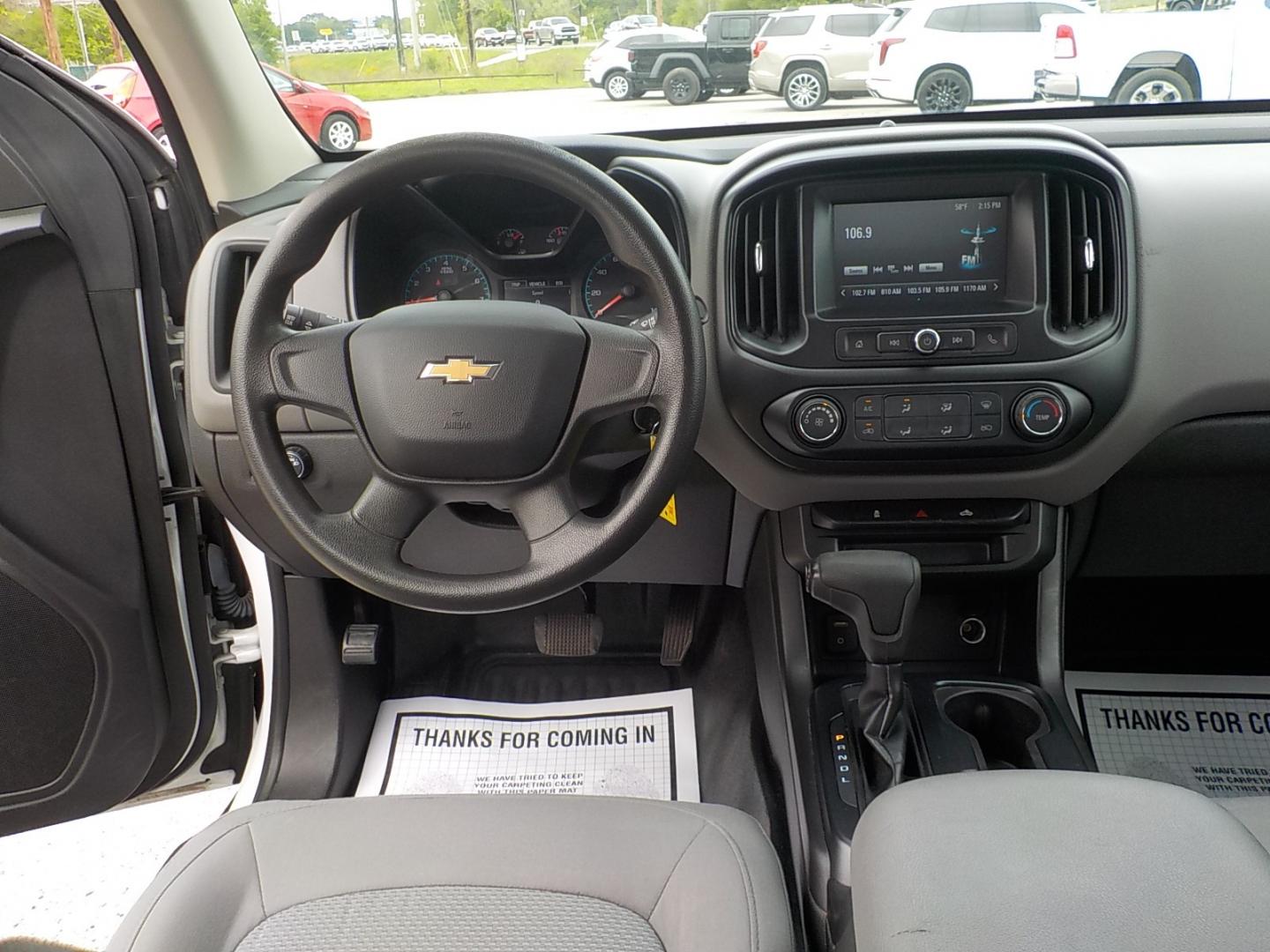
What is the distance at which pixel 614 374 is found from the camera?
1.07 metres

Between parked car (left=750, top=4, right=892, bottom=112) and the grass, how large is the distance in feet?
0.86

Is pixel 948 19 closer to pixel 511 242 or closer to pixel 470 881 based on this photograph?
pixel 511 242

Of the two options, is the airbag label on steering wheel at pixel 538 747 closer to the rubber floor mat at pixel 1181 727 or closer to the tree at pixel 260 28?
the rubber floor mat at pixel 1181 727

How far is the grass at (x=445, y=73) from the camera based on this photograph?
1.46m

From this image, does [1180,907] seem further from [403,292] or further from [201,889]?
[403,292]

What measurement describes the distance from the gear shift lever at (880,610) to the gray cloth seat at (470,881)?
0.97 ft

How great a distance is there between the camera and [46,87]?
4.62 feet

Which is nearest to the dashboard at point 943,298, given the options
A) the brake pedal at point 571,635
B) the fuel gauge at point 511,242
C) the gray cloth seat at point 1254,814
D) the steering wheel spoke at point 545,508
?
the fuel gauge at point 511,242

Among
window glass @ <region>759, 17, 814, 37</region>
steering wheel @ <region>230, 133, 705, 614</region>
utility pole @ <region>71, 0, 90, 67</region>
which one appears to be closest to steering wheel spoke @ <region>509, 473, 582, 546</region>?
steering wheel @ <region>230, 133, 705, 614</region>

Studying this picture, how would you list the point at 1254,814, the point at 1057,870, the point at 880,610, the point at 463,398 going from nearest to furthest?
the point at 1057,870 → the point at 1254,814 → the point at 463,398 → the point at 880,610

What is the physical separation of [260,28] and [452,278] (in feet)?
1.63

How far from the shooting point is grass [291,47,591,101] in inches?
57.6

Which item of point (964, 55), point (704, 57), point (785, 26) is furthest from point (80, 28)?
point (964, 55)

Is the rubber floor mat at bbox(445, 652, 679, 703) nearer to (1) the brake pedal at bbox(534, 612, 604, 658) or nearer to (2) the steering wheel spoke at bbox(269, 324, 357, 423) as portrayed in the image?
(1) the brake pedal at bbox(534, 612, 604, 658)
